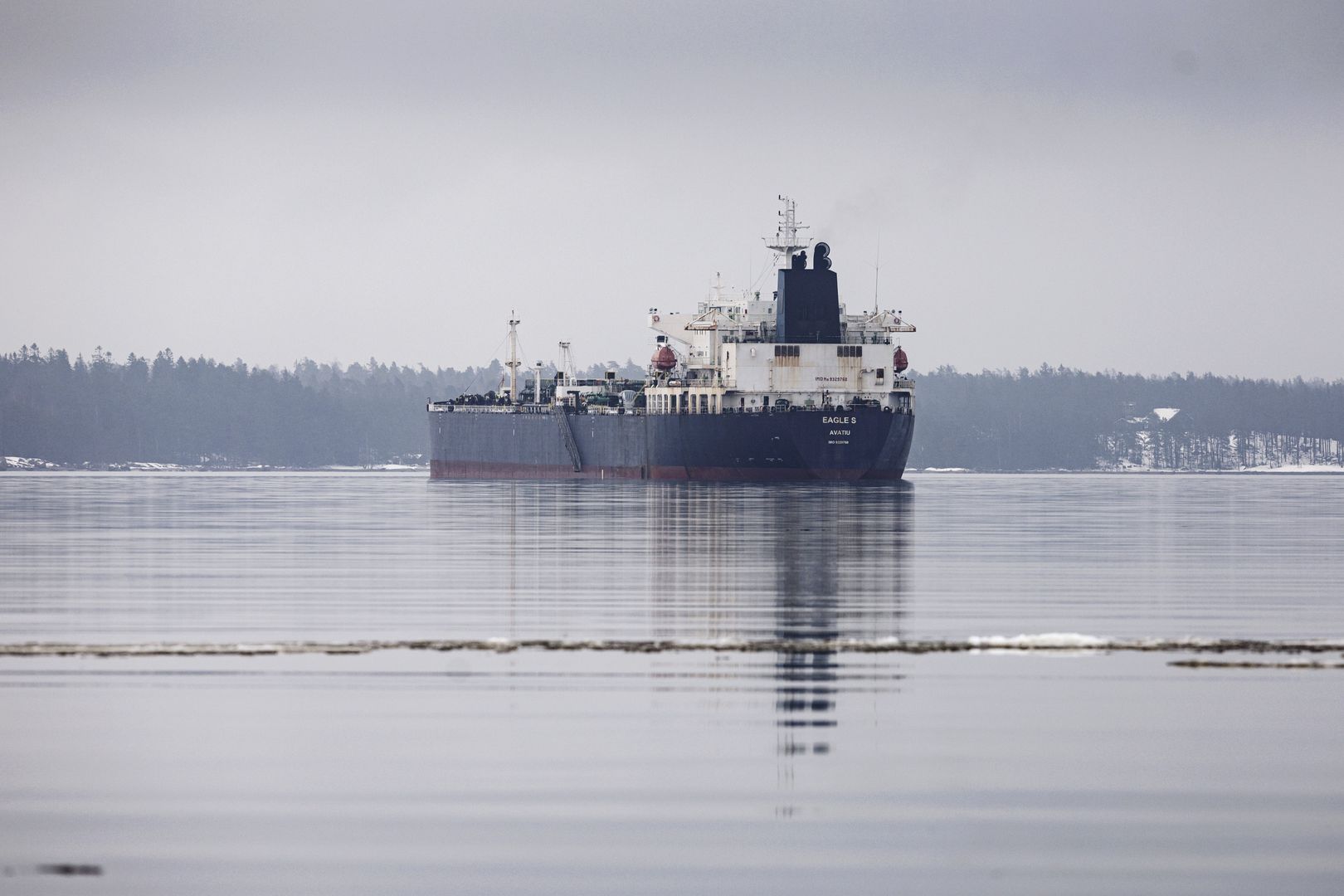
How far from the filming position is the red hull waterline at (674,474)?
98.1m

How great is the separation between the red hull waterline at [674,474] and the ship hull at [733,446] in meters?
0.06

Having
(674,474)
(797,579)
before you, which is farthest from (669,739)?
(674,474)

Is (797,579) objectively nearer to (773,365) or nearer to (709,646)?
(709,646)

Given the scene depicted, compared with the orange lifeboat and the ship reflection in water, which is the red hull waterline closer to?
the orange lifeboat

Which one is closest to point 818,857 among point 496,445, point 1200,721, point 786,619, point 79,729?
point 1200,721

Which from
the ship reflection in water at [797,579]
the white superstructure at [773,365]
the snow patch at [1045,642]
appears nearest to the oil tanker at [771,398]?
the white superstructure at [773,365]

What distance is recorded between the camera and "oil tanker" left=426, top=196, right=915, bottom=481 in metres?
97.4

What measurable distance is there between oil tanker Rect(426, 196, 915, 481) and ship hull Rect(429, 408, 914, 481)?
0.07 m

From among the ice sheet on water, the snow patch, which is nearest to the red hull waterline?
the snow patch

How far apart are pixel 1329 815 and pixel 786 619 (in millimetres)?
11989

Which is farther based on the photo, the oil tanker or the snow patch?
the oil tanker

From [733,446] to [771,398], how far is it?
14.1 ft

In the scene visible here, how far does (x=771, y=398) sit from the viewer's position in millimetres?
101312

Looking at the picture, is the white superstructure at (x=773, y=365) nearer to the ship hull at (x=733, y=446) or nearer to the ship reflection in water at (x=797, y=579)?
the ship hull at (x=733, y=446)
